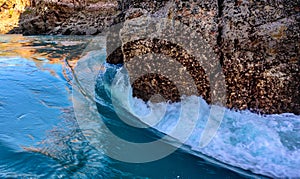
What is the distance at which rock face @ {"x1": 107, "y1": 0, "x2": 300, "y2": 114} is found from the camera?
2.75m

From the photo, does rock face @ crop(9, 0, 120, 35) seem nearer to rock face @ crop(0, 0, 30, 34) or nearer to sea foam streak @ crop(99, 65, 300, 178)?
rock face @ crop(0, 0, 30, 34)

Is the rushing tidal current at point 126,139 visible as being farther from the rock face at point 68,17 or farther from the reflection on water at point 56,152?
the rock face at point 68,17

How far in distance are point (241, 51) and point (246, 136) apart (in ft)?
2.89

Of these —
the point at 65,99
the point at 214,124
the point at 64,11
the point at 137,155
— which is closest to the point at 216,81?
the point at 214,124

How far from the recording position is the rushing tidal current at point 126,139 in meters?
2.44

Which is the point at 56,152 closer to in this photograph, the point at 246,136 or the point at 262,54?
the point at 246,136

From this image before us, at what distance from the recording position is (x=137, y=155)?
106 inches

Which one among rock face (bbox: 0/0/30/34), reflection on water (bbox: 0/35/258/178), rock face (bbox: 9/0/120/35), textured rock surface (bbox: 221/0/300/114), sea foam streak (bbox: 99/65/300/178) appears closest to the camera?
reflection on water (bbox: 0/35/258/178)

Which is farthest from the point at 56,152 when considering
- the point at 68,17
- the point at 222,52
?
the point at 68,17

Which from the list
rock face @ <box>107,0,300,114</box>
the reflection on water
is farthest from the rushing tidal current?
rock face @ <box>107,0,300,114</box>

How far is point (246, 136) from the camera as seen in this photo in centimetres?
278

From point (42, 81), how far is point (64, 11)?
18.8 meters

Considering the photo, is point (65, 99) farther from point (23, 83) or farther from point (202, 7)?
point (202, 7)

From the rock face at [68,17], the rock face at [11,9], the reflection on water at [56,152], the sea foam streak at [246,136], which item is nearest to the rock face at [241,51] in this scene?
the sea foam streak at [246,136]
